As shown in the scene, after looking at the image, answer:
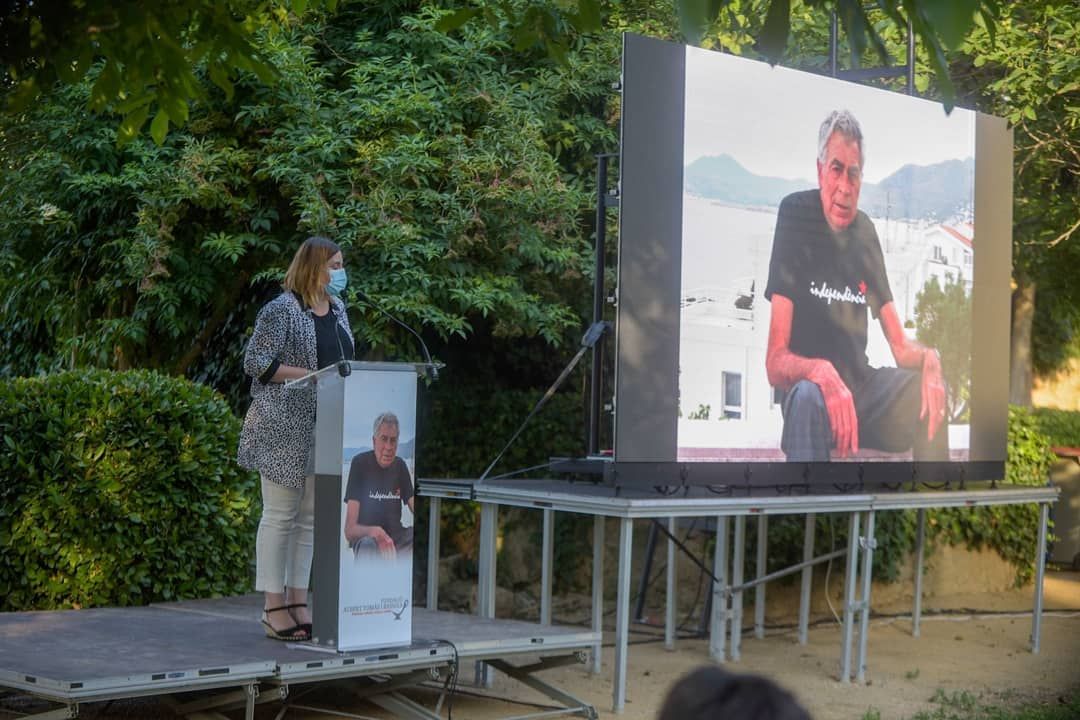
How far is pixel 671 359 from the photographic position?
735 centimetres

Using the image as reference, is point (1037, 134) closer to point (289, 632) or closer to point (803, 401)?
point (803, 401)

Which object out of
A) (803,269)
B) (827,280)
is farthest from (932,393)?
(803,269)

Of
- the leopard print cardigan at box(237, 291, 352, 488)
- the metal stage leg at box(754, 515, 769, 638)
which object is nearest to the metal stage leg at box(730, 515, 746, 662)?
the metal stage leg at box(754, 515, 769, 638)

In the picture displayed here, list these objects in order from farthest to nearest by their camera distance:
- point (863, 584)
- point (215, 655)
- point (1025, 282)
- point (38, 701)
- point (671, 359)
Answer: point (1025, 282)
point (863, 584)
point (671, 359)
point (38, 701)
point (215, 655)

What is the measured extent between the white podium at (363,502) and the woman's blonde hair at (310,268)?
1.42ft

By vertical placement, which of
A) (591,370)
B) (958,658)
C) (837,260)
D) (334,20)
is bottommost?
(958,658)

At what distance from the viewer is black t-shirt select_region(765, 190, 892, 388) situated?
8.09 m

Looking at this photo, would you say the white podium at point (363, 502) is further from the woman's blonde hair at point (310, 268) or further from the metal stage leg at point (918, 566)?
the metal stage leg at point (918, 566)

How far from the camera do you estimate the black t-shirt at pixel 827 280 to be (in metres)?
8.09

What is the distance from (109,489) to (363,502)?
6.24ft

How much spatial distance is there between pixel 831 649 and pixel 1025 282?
28.7ft

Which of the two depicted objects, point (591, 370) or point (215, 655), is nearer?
point (215, 655)

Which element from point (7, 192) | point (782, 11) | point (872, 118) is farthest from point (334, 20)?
point (782, 11)

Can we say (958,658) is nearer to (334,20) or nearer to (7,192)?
(334,20)
